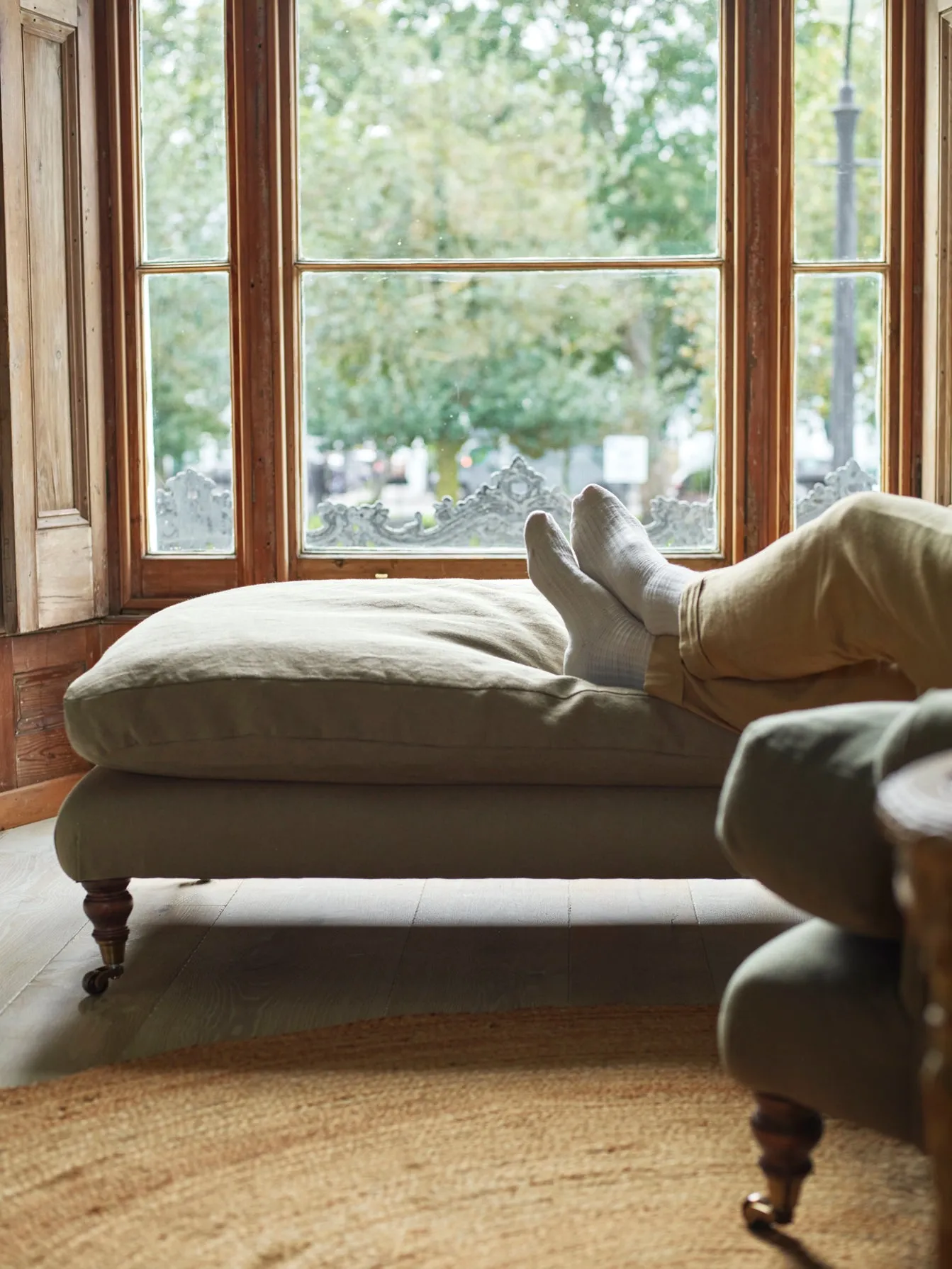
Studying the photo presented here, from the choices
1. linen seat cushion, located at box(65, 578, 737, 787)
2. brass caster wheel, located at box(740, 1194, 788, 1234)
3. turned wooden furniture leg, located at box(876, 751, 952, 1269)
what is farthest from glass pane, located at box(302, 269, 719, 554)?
turned wooden furniture leg, located at box(876, 751, 952, 1269)

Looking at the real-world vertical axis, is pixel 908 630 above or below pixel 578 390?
below

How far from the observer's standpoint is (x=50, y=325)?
3447 mm

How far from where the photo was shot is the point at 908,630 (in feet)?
6.14

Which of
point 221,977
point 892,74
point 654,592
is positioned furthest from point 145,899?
point 892,74

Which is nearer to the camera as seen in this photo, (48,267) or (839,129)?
(48,267)

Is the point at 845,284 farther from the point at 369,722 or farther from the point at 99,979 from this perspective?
the point at 99,979

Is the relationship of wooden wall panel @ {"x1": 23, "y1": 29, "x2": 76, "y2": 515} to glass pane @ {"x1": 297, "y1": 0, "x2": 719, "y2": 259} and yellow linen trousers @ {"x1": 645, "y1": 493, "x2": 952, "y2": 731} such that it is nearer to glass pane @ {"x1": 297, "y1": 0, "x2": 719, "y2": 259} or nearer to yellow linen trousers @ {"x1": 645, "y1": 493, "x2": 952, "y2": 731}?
glass pane @ {"x1": 297, "y1": 0, "x2": 719, "y2": 259}

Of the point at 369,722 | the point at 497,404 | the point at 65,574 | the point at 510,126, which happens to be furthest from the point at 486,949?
the point at 510,126

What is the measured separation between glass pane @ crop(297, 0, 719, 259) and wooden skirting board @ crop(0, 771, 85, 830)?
1.58m

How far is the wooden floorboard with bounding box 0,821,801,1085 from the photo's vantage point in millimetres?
2146

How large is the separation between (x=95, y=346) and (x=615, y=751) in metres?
2.11

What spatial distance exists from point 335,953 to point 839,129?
246cm

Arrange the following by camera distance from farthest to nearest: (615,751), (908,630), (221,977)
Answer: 1. (221,977)
2. (615,751)
3. (908,630)

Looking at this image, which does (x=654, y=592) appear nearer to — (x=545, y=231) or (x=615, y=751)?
(x=615, y=751)
